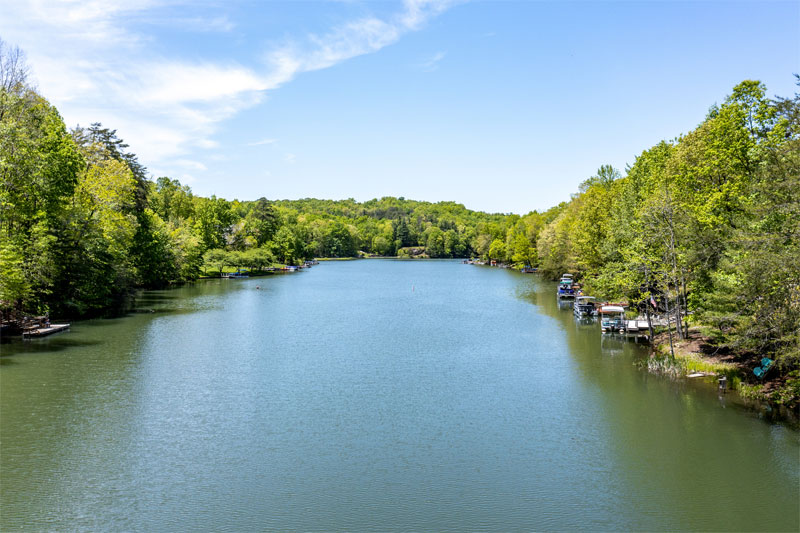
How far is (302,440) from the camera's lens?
60.6 ft

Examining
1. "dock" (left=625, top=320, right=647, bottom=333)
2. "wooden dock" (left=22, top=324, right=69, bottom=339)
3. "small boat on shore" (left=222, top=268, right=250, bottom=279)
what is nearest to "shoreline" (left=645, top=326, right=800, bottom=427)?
"dock" (left=625, top=320, right=647, bottom=333)

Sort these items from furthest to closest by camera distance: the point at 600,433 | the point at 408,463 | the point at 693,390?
the point at 693,390, the point at 600,433, the point at 408,463

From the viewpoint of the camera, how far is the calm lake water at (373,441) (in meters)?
13.7

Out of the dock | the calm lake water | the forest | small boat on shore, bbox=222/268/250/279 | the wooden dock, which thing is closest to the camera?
the calm lake water

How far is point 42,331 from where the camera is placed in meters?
34.3

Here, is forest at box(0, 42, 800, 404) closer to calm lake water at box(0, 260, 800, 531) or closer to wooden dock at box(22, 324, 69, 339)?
wooden dock at box(22, 324, 69, 339)

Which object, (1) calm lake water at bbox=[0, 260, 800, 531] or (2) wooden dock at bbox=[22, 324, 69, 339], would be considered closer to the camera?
(1) calm lake water at bbox=[0, 260, 800, 531]

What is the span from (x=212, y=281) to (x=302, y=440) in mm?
73673

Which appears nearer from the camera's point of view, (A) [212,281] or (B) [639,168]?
(B) [639,168]

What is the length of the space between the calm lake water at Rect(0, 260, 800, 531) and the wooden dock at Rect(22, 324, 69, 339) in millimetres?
757

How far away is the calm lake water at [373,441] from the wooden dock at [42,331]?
0.76 metres

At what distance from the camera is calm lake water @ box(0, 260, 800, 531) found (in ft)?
45.0

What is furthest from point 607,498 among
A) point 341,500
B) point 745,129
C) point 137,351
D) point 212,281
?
point 212,281

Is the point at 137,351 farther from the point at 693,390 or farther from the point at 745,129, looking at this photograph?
the point at 745,129
